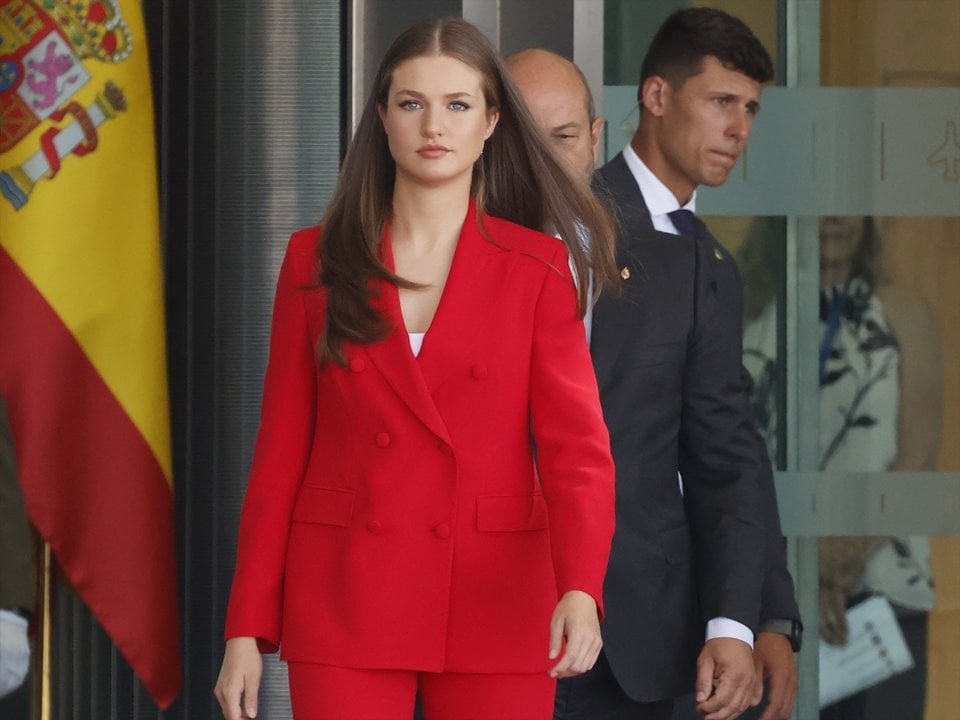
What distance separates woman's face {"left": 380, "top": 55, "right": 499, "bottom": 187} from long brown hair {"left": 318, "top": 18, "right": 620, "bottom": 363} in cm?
2

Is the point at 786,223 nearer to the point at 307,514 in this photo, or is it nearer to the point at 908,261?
the point at 908,261

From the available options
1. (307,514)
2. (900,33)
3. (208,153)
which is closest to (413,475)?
(307,514)

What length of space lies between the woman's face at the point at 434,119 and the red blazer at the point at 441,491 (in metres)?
0.10

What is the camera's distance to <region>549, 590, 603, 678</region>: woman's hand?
1.71m

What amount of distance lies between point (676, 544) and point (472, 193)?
705mm

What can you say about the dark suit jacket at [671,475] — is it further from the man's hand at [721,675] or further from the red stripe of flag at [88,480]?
the red stripe of flag at [88,480]

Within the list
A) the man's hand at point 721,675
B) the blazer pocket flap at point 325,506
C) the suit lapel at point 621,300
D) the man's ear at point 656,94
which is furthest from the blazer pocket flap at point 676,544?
the man's ear at point 656,94

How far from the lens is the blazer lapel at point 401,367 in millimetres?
1819

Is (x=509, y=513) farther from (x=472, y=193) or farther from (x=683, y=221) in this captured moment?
(x=683, y=221)

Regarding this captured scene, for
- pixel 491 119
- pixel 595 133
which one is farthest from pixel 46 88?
pixel 491 119

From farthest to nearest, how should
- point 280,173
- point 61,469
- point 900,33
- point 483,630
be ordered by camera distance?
point 900,33 < point 280,173 < point 61,469 < point 483,630

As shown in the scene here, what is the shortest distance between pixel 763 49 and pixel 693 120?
13.7 inches

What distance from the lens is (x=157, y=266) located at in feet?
9.79

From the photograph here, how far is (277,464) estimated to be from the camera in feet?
6.15
